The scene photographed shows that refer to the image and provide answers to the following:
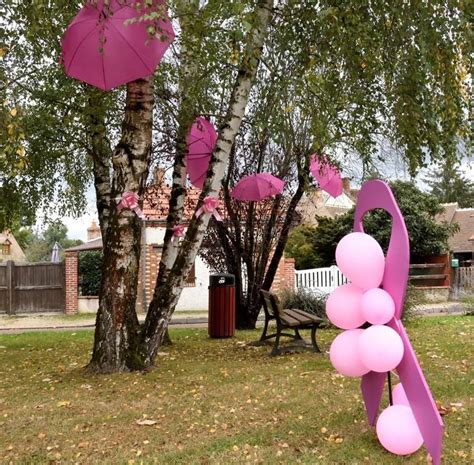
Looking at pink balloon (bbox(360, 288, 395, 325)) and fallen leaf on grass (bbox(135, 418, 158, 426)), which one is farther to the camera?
fallen leaf on grass (bbox(135, 418, 158, 426))

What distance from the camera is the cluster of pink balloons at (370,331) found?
3896 millimetres

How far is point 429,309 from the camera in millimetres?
19828

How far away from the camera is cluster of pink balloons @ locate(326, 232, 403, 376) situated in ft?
12.9

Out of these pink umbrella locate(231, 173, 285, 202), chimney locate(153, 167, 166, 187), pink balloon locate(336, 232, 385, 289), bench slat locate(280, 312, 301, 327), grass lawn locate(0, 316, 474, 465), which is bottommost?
grass lawn locate(0, 316, 474, 465)

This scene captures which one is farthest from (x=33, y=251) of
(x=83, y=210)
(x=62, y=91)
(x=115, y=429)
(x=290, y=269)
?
(x=115, y=429)

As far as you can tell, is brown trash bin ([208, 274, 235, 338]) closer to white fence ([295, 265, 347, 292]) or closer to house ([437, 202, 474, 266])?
white fence ([295, 265, 347, 292])

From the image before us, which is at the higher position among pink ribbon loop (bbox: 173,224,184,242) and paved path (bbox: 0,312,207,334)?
pink ribbon loop (bbox: 173,224,184,242)

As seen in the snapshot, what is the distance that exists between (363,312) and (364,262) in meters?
0.36

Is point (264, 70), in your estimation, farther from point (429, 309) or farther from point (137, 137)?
point (429, 309)

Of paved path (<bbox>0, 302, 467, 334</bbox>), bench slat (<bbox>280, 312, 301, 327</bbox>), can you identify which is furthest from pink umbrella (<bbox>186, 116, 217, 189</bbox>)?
paved path (<bbox>0, 302, 467, 334</bbox>)

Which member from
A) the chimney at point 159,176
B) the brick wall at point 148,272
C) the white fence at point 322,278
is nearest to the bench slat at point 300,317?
the chimney at point 159,176

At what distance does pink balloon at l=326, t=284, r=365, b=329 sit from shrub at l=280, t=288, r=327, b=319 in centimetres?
883

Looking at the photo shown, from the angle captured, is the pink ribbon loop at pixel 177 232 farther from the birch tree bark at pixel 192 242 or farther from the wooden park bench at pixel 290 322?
the wooden park bench at pixel 290 322

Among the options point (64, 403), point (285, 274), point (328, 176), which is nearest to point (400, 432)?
point (64, 403)
